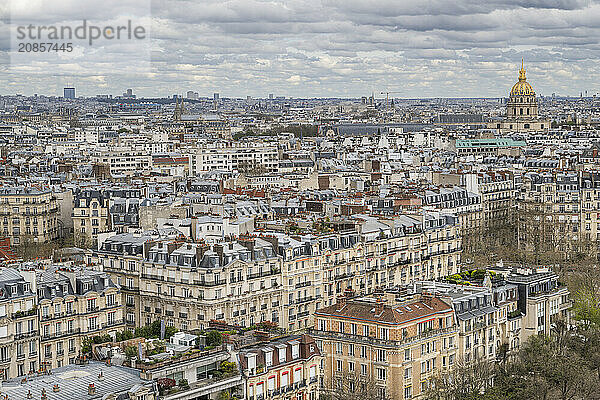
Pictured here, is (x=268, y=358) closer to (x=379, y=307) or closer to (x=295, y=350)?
(x=295, y=350)

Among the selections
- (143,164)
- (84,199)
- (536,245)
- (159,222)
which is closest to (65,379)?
(159,222)

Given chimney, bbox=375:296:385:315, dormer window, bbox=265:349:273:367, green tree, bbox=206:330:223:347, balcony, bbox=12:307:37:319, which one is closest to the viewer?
dormer window, bbox=265:349:273:367

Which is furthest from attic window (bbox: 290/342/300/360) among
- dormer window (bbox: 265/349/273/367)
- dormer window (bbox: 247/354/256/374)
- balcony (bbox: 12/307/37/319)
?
balcony (bbox: 12/307/37/319)

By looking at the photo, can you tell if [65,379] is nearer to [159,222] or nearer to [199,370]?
[199,370]

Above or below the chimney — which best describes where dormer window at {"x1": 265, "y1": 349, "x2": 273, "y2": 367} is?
below

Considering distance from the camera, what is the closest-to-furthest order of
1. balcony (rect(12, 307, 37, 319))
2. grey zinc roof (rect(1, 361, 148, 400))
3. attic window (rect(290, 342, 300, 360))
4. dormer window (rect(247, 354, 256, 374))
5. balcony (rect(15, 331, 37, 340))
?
grey zinc roof (rect(1, 361, 148, 400)), dormer window (rect(247, 354, 256, 374)), attic window (rect(290, 342, 300, 360)), balcony (rect(15, 331, 37, 340)), balcony (rect(12, 307, 37, 319))

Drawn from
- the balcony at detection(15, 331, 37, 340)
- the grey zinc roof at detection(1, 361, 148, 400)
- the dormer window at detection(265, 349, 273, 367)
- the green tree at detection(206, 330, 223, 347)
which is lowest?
the balcony at detection(15, 331, 37, 340)

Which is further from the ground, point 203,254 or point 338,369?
point 203,254

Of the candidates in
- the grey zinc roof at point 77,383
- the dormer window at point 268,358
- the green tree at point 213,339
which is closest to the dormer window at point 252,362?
the dormer window at point 268,358

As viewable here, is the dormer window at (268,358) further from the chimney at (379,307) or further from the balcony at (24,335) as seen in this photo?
the balcony at (24,335)

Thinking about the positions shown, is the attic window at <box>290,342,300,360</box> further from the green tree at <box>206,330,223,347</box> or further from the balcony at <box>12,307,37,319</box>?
the balcony at <box>12,307,37,319</box>

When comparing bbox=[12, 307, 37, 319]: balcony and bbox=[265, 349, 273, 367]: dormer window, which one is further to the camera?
bbox=[12, 307, 37, 319]: balcony
